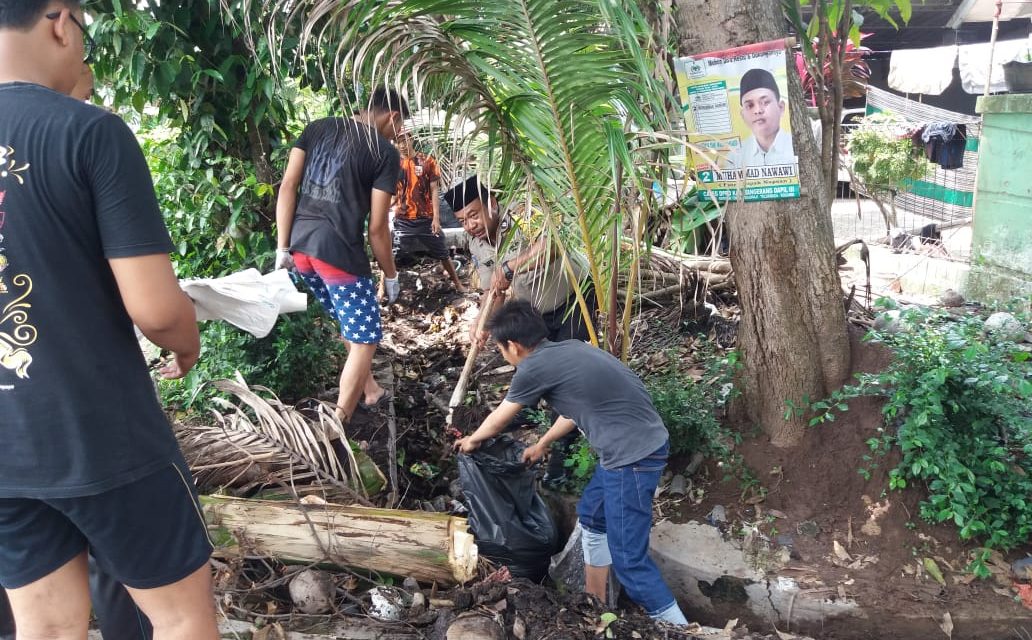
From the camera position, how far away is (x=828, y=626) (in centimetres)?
330

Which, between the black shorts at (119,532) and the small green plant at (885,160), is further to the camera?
the small green plant at (885,160)

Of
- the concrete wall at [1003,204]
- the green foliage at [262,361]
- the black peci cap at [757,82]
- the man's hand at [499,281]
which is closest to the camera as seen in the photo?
the black peci cap at [757,82]

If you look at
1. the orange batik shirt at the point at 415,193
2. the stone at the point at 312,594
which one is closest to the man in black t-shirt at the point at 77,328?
the stone at the point at 312,594

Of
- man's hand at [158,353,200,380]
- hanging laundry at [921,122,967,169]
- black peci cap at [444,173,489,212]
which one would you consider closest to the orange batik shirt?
black peci cap at [444,173,489,212]

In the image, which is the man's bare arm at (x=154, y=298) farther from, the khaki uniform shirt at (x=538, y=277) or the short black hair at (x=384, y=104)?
the short black hair at (x=384, y=104)

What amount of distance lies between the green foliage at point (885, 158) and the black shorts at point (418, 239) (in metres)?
4.48

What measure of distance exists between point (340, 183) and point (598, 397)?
178cm

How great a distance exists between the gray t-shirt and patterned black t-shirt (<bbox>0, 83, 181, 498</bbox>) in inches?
68.8

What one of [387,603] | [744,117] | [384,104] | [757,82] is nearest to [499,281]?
[384,104]

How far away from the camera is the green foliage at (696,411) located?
3.85 m

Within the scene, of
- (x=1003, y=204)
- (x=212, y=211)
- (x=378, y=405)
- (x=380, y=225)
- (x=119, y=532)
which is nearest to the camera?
(x=119, y=532)

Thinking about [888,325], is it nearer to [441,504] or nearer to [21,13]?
[441,504]

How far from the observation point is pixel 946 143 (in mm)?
7902

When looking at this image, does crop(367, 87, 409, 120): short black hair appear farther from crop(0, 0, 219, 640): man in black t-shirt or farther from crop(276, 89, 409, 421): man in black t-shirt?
crop(0, 0, 219, 640): man in black t-shirt
